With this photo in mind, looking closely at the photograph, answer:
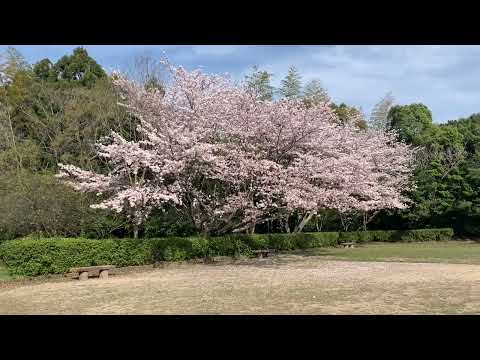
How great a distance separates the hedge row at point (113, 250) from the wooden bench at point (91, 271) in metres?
0.55

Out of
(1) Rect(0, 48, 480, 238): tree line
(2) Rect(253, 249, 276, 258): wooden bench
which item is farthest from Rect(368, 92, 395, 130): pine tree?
(2) Rect(253, 249, 276, 258): wooden bench

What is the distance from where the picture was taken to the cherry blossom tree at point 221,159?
15.6m

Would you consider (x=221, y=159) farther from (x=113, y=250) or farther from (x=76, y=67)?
(x=76, y=67)

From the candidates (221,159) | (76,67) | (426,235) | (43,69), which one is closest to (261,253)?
(221,159)

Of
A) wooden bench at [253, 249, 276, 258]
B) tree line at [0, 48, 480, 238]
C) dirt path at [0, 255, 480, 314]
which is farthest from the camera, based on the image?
wooden bench at [253, 249, 276, 258]

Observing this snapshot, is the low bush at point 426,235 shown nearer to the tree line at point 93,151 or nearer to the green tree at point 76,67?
the tree line at point 93,151

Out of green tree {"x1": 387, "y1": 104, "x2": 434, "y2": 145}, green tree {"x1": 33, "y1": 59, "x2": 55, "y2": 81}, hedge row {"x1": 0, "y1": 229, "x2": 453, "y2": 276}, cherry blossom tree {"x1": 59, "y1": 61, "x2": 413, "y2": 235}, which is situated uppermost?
green tree {"x1": 33, "y1": 59, "x2": 55, "y2": 81}

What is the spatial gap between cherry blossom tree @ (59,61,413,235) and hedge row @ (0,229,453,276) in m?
1.30

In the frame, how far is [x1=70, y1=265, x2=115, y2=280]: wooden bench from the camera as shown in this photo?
39.7ft

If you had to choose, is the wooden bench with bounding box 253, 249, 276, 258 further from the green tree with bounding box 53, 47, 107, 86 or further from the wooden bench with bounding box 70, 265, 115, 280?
the green tree with bounding box 53, 47, 107, 86

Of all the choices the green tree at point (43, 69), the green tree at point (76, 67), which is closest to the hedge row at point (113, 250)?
the green tree at point (76, 67)

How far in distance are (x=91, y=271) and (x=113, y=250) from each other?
4.57 feet
